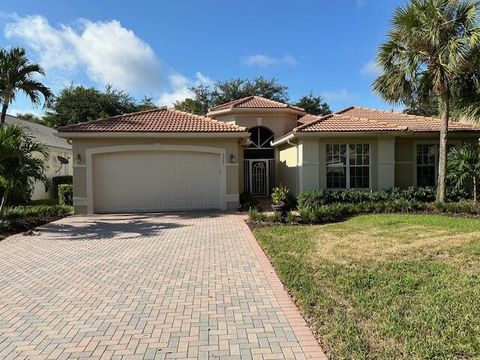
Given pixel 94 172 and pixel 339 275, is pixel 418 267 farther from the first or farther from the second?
pixel 94 172

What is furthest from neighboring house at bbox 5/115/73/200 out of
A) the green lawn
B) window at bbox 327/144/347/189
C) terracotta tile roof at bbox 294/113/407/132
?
the green lawn

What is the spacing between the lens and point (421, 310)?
4992 mm

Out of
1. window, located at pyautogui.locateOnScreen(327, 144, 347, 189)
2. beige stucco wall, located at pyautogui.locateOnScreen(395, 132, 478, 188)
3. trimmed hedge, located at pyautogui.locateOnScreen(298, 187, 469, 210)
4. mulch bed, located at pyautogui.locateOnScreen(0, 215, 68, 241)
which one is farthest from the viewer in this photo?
beige stucco wall, located at pyautogui.locateOnScreen(395, 132, 478, 188)

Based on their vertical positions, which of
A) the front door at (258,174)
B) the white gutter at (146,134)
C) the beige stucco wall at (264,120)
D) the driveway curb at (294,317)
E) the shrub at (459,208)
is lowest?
the driveway curb at (294,317)

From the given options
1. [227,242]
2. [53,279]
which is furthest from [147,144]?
[53,279]

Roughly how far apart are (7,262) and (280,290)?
218 inches

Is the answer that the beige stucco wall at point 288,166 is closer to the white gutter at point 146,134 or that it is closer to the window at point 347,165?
the window at point 347,165

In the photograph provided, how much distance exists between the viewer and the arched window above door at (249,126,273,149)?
23516 mm

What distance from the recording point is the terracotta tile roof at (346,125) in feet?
50.5

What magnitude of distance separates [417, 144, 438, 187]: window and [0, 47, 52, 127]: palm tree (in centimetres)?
1752

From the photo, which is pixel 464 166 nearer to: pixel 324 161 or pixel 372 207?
pixel 372 207

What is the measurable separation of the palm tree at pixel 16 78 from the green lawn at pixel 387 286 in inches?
573

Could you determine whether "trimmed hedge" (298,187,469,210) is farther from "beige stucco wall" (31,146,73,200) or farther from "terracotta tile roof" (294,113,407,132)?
"beige stucco wall" (31,146,73,200)

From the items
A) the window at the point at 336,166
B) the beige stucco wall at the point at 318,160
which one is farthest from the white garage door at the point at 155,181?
the window at the point at 336,166
